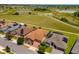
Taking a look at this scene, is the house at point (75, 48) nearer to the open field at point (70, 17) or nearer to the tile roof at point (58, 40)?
the tile roof at point (58, 40)

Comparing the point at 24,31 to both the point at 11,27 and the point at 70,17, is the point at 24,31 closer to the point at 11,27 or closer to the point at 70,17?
the point at 11,27

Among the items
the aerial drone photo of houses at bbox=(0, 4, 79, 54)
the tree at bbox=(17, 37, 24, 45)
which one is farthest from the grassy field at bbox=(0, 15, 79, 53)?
the tree at bbox=(17, 37, 24, 45)

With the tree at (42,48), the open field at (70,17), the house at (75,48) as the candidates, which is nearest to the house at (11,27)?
the tree at (42,48)

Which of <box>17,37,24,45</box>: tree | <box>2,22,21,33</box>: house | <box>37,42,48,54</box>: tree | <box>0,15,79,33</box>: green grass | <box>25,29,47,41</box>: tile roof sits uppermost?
<box>0,15,79,33</box>: green grass

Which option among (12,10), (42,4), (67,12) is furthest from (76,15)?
(12,10)

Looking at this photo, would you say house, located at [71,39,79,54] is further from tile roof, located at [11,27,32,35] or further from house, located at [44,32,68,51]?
tile roof, located at [11,27,32,35]
